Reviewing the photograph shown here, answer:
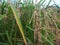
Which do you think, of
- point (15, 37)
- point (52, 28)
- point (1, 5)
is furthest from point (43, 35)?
point (1, 5)

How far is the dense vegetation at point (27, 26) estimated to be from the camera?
1446 mm

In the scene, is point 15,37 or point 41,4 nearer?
point 15,37

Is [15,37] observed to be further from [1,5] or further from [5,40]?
[1,5]

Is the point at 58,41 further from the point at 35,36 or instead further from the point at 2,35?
the point at 2,35

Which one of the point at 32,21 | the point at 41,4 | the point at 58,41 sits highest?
the point at 41,4

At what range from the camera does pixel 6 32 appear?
57.3 inches

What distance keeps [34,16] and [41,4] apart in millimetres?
198

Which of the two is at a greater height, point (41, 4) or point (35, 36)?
point (41, 4)

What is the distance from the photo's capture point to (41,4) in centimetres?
163

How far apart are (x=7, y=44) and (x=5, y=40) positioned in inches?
2.3

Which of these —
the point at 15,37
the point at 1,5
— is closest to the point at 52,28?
the point at 15,37

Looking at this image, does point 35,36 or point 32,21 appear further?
point 32,21

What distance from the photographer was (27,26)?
1522mm

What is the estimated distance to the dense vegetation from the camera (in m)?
1.45
